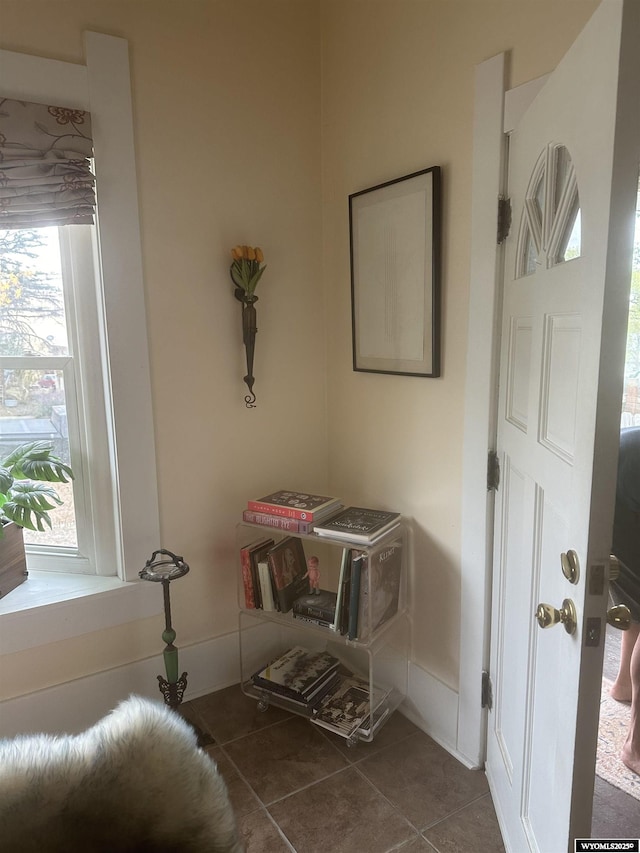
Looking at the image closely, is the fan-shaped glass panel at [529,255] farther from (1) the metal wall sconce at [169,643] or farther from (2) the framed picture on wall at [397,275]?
(1) the metal wall sconce at [169,643]

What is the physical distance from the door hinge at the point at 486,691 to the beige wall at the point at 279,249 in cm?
15

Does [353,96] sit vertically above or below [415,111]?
above

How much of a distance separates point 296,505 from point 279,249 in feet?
3.17

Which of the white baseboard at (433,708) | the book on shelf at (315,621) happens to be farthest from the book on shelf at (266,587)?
the white baseboard at (433,708)

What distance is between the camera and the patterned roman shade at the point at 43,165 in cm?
171

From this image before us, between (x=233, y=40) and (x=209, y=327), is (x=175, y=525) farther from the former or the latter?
(x=233, y=40)

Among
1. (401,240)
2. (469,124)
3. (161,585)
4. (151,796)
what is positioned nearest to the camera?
(151,796)

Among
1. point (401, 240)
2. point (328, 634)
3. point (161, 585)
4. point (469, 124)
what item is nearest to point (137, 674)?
point (161, 585)

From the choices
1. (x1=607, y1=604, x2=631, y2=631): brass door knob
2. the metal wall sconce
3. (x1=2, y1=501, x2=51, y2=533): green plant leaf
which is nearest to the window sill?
the metal wall sconce

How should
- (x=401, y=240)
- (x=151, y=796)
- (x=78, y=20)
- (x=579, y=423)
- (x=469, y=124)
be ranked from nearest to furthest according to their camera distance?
(x=151, y=796)
(x=579, y=423)
(x=469, y=124)
(x=78, y=20)
(x=401, y=240)

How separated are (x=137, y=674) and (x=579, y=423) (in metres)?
1.79

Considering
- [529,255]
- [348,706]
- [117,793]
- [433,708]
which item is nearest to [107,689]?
[348,706]

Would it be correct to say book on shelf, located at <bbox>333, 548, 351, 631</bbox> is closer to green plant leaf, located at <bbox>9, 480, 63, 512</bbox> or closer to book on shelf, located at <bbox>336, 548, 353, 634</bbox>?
book on shelf, located at <bbox>336, 548, 353, 634</bbox>

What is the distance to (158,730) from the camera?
868 mm
